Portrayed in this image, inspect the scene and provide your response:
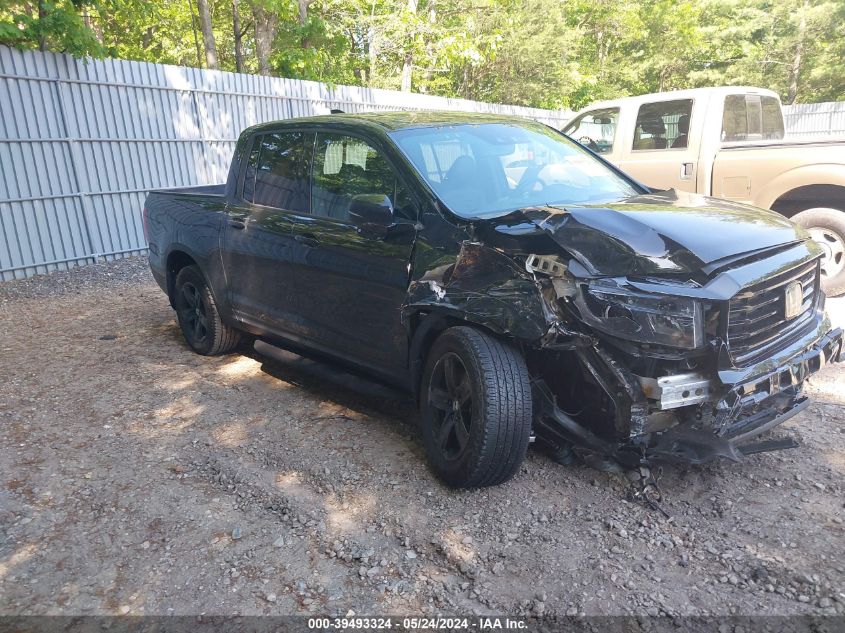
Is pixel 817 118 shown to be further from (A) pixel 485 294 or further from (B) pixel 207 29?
(A) pixel 485 294

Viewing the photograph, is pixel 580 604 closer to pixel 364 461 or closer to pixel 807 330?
pixel 364 461

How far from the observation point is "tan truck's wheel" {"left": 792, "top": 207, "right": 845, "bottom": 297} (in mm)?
6285

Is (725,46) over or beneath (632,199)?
over

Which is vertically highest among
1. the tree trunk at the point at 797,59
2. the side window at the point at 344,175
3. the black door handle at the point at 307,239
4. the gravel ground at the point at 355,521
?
the tree trunk at the point at 797,59

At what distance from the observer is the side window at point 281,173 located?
4.49 m

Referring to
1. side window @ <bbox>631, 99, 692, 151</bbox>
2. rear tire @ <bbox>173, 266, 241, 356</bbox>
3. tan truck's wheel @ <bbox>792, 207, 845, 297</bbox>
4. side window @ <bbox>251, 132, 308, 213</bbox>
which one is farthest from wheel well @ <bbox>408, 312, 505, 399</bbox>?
side window @ <bbox>631, 99, 692, 151</bbox>

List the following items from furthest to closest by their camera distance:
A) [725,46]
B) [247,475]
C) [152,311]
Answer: [725,46], [152,311], [247,475]

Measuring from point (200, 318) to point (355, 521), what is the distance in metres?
3.03

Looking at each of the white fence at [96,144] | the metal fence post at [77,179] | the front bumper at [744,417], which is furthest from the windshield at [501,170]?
the metal fence post at [77,179]

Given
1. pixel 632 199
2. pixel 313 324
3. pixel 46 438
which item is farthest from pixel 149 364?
pixel 632 199

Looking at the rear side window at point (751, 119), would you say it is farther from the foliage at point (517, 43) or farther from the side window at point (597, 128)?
the foliage at point (517, 43)

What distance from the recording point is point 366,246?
3.85 meters

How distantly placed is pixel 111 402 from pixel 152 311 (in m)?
2.90

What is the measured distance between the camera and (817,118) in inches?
819
